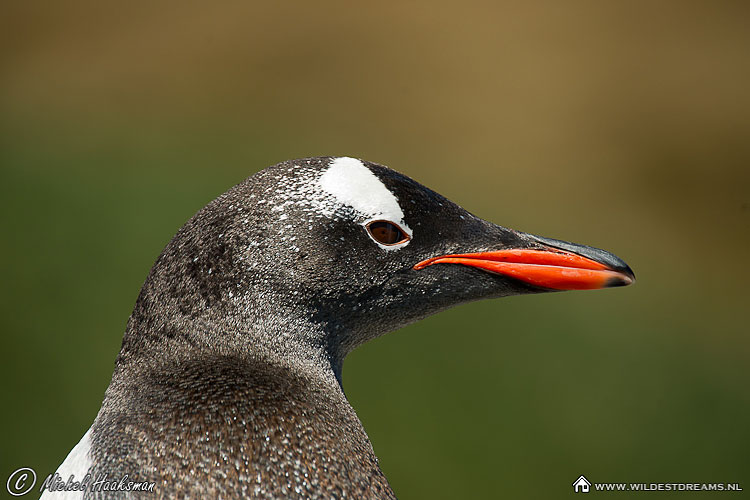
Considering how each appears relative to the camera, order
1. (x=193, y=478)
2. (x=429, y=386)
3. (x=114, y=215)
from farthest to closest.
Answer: (x=114, y=215)
(x=429, y=386)
(x=193, y=478)

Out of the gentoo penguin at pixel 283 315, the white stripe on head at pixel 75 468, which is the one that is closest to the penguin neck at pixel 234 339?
the gentoo penguin at pixel 283 315

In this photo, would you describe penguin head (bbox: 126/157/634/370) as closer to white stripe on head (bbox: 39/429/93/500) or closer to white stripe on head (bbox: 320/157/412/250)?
white stripe on head (bbox: 320/157/412/250)

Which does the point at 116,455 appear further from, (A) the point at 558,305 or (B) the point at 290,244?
(A) the point at 558,305

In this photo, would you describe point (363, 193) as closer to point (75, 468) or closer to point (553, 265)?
point (553, 265)

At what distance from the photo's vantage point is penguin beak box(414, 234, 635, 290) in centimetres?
92

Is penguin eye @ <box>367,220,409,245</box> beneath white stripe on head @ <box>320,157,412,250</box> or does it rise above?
beneath

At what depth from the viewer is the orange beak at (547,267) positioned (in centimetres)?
92

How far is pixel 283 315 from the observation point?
0.87 meters

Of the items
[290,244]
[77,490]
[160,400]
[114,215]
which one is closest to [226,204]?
[290,244]

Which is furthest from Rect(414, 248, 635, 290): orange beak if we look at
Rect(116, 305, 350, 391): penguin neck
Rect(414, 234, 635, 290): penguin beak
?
Rect(116, 305, 350, 391): penguin neck

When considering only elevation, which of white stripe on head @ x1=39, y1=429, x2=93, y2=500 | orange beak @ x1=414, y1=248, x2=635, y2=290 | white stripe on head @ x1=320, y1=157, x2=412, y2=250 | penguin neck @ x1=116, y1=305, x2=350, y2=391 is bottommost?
white stripe on head @ x1=39, y1=429, x2=93, y2=500

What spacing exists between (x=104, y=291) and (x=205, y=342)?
191 centimetres

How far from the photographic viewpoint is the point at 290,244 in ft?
2.84

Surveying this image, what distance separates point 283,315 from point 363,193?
0.51ft
